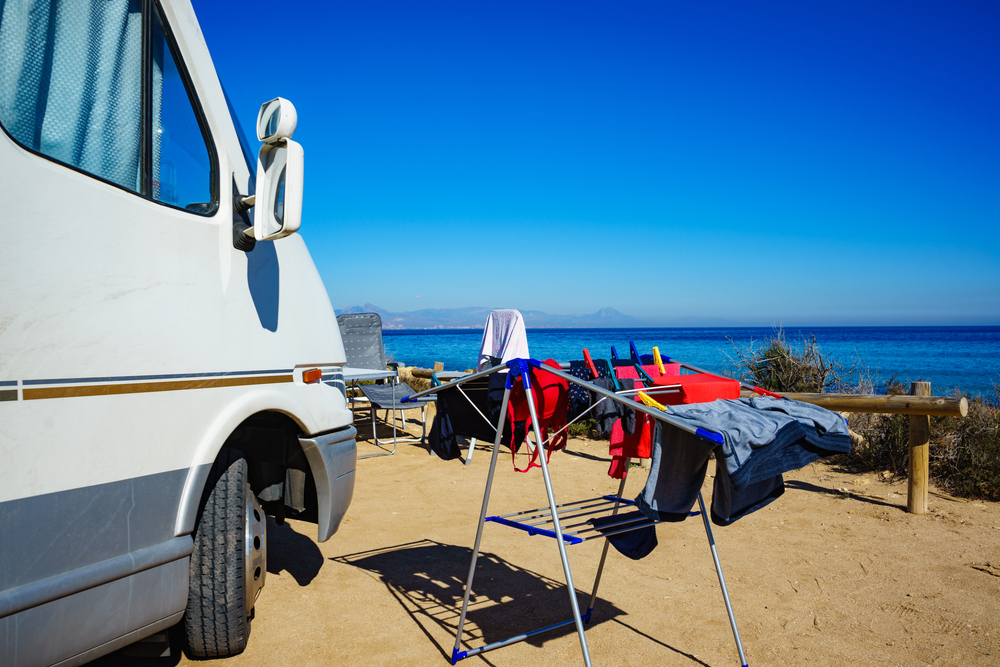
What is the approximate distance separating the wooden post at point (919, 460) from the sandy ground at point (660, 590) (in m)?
0.12

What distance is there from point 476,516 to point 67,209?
403 cm

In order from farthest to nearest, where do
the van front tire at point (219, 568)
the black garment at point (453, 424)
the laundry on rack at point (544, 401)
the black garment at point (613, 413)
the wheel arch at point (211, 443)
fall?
the black garment at point (453, 424) < the laundry on rack at point (544, 401) < the black garment at point (613, 413) < the van front tire at point (219, 568) < the wheel arch at point (211, 443)

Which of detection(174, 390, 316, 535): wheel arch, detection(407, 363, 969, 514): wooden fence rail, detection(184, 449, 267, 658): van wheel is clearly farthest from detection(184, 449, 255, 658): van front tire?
detection(407, 363, 969, 514): wooden fence rail

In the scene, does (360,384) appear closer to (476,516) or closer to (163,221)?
(476,516)

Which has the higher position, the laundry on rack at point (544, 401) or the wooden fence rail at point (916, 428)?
the laundry on rack at point (544, 401)

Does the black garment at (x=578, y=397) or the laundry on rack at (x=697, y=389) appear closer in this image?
the laundry on rack at (x=697, y=389)

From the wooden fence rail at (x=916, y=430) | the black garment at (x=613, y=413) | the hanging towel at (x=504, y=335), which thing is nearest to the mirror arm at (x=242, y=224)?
the black garment at (x=613, y=413)

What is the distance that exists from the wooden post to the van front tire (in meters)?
5.19

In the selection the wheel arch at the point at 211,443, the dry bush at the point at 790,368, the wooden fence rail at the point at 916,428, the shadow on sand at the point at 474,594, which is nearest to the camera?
the wheel arch at the point at 211,443

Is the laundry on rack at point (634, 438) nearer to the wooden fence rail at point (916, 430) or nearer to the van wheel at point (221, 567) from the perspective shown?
the van wheel at point (221, 567)

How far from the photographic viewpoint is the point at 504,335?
799cm

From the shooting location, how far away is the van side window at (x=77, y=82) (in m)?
1.84

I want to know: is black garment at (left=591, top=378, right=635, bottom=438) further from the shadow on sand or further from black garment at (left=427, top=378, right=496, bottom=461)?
the shadow on sand

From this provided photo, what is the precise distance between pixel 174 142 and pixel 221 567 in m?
1.66
